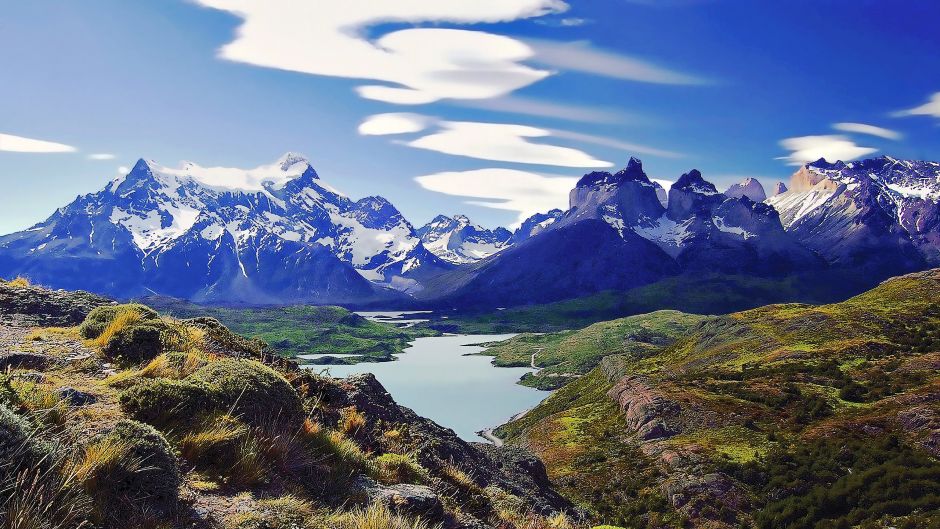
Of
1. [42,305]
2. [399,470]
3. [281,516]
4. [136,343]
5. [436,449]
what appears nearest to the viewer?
[281,516]

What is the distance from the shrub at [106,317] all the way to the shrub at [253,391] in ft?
21.4

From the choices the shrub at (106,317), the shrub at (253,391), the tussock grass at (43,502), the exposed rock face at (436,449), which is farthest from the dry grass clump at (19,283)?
the tussock grass at (43,502)

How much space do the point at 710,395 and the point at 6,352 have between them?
289 feet

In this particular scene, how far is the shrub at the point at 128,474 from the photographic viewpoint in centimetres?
697

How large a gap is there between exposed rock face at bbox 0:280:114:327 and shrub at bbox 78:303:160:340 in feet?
7.23

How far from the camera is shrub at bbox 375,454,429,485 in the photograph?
12.9 metres

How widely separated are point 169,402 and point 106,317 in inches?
362

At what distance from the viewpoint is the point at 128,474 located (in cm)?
737

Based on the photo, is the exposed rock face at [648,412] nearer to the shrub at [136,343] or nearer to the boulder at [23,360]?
the shrub at [136,343]

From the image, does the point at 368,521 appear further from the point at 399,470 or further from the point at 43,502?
the point at 399,470

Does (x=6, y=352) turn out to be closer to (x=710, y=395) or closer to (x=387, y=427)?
(x=387, y=427)

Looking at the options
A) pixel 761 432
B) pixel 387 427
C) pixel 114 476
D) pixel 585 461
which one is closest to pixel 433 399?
pixel 585 461

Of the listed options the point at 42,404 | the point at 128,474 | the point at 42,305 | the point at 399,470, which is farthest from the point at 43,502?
the point at 42,305

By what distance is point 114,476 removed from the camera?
7312mm
